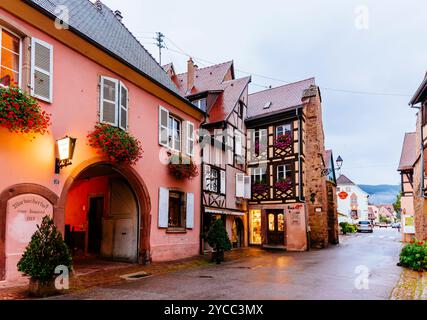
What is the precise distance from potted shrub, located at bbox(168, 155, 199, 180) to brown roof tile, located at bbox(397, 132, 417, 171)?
20.6m

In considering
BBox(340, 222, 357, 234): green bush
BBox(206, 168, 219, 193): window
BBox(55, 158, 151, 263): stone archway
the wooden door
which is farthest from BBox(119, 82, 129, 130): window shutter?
BBox(340, 222, 357, 234): green bush

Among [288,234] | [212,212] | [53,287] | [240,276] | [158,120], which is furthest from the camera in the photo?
[288,234]

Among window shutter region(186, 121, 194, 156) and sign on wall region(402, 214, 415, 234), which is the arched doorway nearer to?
window shutter region(186, 121, 194, 156)

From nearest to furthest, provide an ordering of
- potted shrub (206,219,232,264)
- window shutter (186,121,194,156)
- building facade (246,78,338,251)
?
potted shrub (206,219,232,264) → window shutter (186,121,194,156) → building facade (246,78,338,251)

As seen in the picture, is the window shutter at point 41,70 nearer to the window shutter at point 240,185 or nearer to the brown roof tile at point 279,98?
the window shutter at point 240,185

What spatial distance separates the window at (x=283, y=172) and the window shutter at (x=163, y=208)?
389 inches

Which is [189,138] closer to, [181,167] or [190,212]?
[181,167]

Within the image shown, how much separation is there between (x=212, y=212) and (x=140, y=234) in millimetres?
5058

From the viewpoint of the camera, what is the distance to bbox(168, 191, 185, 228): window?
1385 cm

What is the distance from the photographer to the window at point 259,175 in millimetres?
21922

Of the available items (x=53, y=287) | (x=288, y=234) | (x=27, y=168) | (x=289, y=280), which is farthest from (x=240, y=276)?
(x=288, y=234)

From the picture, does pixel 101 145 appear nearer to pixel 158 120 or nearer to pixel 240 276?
pixel 158 120

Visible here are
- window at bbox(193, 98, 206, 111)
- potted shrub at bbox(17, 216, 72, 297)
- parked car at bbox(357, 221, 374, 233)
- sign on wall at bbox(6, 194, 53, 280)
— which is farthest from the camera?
parked car at bbox(357, 221, 374, 233)
